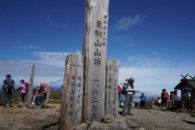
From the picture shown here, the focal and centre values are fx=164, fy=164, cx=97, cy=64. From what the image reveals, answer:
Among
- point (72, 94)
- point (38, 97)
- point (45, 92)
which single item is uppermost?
point (72, 94)

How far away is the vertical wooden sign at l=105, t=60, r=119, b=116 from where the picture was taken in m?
4.68

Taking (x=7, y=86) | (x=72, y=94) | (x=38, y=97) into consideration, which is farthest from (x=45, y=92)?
(x=72, y=94)

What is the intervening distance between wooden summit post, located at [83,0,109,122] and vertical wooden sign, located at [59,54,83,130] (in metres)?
0.18

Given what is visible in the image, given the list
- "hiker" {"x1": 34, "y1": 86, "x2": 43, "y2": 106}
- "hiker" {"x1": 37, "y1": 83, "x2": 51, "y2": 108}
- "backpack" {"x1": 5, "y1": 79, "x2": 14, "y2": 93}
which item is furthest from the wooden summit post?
"backpack" {"x1": 5, "y1": 79, "x2": 14, "y2": 93}

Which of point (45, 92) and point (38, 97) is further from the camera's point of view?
point (38, 97)

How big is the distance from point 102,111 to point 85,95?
2.23 ft

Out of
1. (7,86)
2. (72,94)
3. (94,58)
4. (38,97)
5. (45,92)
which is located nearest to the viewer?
(72,94)

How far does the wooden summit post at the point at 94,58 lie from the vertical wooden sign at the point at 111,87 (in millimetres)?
216

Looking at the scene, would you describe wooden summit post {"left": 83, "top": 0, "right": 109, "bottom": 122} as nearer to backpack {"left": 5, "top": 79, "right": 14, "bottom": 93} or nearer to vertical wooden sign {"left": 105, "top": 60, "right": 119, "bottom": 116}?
vertical wooden sign {"left": 105, "top": 60, "right": 119, "bottom": 116}

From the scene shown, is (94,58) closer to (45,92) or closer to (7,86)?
(45,92)

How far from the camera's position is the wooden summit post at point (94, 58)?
429 cm

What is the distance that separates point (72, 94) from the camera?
4016mm

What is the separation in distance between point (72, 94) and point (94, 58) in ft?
3.64

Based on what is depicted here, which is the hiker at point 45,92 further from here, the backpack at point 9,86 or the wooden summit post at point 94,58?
the wooden summit post at point 94,58
